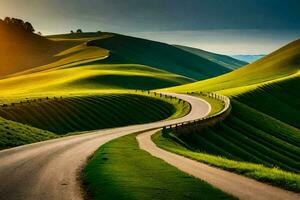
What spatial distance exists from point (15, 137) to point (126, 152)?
14534 mm

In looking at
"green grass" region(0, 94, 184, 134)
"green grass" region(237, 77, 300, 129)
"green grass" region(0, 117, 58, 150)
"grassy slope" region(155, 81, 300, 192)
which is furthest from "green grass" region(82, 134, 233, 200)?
"green grass" region(237, 77, 300, 129)

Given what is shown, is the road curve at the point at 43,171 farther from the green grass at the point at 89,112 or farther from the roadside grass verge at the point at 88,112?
the green grass at the point at 89,112

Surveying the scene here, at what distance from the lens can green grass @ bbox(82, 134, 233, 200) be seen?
65.3ft

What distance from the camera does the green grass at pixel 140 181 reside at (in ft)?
65.3

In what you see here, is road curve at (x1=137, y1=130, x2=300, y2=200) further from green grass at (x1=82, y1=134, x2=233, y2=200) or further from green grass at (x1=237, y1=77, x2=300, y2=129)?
green grass at (x1=237, y1=77, x2=300, y2=129)

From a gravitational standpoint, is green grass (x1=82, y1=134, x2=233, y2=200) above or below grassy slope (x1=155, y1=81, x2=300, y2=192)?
above

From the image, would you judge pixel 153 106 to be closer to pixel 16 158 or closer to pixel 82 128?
pixel 82 128

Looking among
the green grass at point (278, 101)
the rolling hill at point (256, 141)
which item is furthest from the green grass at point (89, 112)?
the green grass at point (278, 101)

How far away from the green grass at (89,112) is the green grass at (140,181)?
43.5 m

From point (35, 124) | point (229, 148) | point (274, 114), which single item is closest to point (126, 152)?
point (229, 148)

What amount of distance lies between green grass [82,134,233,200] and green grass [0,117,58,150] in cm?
1385

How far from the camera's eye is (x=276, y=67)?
7648 inches

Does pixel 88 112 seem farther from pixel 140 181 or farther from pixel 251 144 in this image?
pixel 140 181

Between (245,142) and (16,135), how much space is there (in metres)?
33.8
